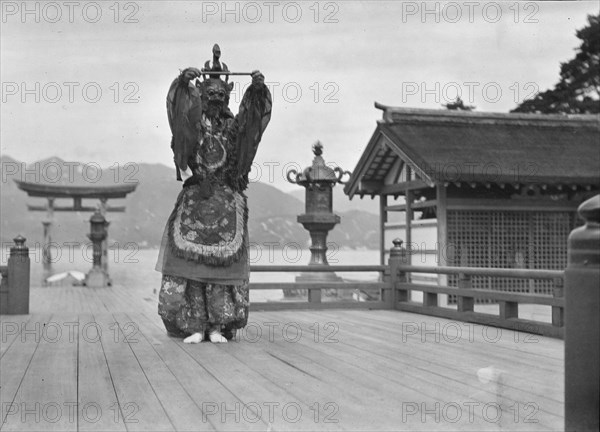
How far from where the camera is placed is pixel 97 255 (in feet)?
63.3

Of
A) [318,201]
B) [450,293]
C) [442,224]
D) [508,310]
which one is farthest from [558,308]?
[318,201]

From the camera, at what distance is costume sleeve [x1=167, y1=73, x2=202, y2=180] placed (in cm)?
549

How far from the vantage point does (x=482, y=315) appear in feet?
23.9

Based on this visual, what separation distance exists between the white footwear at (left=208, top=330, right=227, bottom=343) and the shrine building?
5909 mm

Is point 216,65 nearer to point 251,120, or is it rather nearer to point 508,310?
point 251,120

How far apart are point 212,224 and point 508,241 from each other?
740cm

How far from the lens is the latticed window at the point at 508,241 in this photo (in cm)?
1175

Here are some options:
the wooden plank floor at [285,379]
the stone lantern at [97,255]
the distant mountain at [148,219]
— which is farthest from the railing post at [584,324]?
the distant mountain at [148,219]

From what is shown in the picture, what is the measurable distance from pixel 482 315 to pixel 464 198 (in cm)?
464

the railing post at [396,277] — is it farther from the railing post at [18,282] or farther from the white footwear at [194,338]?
the railing post at [18,282]

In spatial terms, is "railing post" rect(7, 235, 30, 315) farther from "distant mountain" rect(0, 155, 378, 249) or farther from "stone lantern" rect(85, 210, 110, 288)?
"distant mountain" rect(0, 155, 378, 249)

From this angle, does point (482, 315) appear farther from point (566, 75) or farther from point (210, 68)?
point (566, 75)

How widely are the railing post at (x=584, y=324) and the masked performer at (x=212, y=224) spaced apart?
387cm

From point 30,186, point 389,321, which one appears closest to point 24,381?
point 389,321
